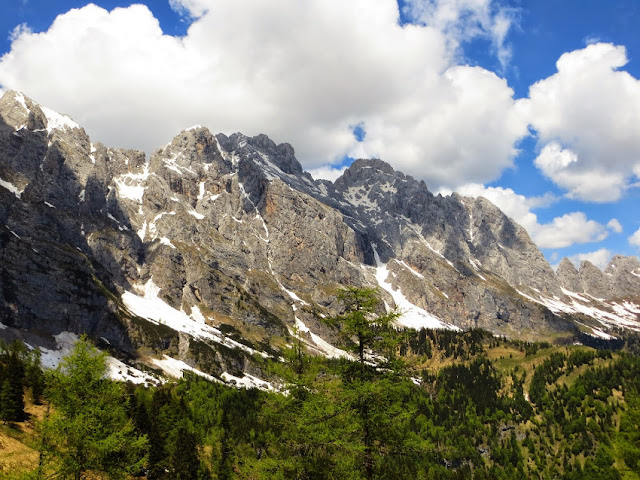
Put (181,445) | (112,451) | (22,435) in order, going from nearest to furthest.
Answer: (112,451) → (22,435) → (181,445)

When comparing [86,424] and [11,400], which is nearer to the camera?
[86,424]

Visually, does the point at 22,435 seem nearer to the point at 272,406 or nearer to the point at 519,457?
the point at 272,406

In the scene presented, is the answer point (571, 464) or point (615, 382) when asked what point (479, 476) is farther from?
point (615, 382)

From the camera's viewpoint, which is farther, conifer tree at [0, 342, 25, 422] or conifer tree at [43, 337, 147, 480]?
conifer tree at [0, 342, 25, 422]

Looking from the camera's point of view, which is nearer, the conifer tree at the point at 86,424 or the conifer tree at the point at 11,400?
the conifer tree at the point at 86,424

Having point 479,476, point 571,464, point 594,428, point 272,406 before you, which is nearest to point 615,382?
point 594,428

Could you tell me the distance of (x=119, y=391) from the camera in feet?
94.5

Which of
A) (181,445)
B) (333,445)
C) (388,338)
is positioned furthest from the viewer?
(181,445)

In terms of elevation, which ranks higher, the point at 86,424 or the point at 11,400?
the point at 86,424

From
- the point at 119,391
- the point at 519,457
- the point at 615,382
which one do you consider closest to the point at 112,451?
the point at 119,391

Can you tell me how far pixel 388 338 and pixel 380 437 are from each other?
459 centimetres

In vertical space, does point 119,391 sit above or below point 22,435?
above

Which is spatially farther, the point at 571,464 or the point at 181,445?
the point at 571,464

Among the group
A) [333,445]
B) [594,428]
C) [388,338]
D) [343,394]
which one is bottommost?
[594,428]
